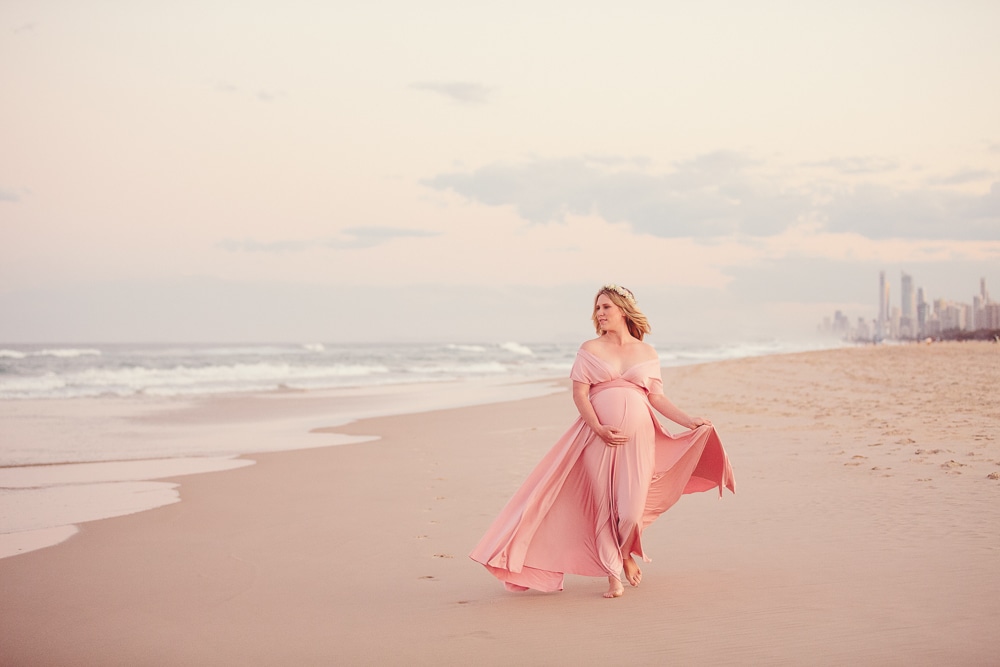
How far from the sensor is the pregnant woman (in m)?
5.21

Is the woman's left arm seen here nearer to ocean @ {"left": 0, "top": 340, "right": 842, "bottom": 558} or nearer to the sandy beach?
the sandy beach

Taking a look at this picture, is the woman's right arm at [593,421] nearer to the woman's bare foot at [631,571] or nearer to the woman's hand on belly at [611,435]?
the woman's hand on belly at [611,435]

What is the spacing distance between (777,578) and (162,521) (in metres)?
5.49

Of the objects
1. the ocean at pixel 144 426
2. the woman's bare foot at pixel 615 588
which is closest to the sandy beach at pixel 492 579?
the woman's bare foot at pixel 615 588

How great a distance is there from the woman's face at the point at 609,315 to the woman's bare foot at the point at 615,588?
1551 millimetres

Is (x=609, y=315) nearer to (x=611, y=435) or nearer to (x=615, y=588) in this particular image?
(x=611, y=435)

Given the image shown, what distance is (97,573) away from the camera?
20.0 feet

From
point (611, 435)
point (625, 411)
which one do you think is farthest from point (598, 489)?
point (625, 411)

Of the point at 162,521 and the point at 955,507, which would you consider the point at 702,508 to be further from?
the point at 162,521

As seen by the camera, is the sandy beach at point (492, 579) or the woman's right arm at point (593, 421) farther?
the woman's right arm at point (593, 421)

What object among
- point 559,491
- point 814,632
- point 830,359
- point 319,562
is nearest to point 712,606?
point 814,632

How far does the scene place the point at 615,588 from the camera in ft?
17.1

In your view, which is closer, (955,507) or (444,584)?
(444,584)

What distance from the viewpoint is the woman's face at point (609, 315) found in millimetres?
5402
